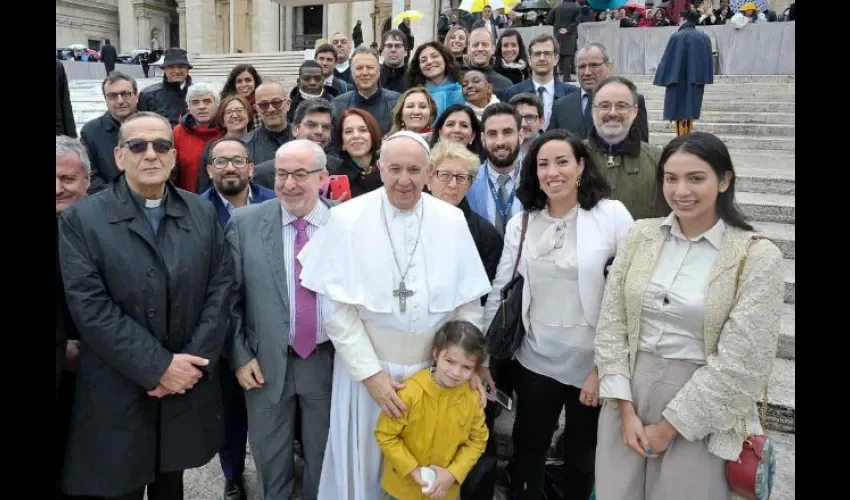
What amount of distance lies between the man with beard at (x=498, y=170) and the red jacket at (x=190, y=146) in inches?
95.4

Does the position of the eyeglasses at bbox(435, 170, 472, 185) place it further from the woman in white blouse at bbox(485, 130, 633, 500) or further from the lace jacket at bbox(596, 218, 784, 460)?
the lace jacket at bbox(596, 218, 784, 460)

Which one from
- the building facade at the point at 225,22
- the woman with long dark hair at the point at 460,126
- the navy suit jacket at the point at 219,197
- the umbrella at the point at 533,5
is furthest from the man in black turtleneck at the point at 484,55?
the building facade at the point at 225,22

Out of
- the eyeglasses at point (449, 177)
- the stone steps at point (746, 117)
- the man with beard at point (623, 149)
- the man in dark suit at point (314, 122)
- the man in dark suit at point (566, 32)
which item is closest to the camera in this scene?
the eyeglasses at point (449, 177)

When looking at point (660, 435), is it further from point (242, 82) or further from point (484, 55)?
point (242, 82)

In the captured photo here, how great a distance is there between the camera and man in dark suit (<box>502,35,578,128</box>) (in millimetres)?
5785

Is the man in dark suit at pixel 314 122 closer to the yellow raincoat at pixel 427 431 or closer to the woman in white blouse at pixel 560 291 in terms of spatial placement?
the woman in white blouse at pixel 560 291

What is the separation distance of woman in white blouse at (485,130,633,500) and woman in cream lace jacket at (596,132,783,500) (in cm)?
24

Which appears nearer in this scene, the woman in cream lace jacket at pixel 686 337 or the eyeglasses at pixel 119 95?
the woman in cream lace jacket at pixel 686 337

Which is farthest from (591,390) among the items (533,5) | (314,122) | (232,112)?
(533,5)

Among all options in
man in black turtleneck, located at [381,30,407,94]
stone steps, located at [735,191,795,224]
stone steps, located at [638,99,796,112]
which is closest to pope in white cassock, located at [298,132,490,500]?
man in black turtleneck, located at [381,30,407,94]

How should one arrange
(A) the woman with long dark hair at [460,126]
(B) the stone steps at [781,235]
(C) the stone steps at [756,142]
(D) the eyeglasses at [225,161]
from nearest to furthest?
1. (D) the eyeglasses at [225,161]
2. (A) the woman with long dark hair at [460,126]
3. (B) the stone steps at [781,235]
4. (C) the stone steps at [756,142]

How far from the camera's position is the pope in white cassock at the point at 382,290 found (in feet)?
9.31

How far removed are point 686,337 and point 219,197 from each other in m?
2.88

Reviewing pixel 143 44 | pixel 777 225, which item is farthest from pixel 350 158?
pixel 143 44
